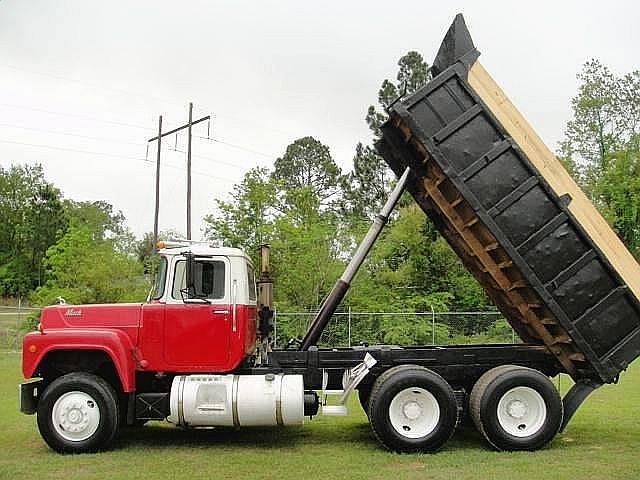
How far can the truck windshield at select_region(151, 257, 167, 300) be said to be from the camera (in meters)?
9.72

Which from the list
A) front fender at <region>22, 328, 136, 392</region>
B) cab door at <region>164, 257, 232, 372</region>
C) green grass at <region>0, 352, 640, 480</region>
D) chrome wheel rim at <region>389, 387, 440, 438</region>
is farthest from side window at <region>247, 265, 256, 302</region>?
chrome wheel rim at <region>389, 387, 440, 438</region>

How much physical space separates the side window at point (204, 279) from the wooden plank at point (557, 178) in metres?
3.66

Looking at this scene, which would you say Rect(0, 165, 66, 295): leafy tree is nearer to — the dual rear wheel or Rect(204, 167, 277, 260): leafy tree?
Rect(204, 167, 277, 260): leafy tree

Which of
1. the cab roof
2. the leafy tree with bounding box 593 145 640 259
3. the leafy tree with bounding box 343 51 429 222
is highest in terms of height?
the leafy tree with bounding box 343 51 429 222

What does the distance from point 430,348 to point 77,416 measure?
428cm

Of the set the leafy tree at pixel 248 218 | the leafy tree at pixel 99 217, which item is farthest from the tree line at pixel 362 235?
the leafy tree at pixel 99 217

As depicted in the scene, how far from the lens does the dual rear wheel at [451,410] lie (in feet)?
30.3

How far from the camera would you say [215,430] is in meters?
10.9

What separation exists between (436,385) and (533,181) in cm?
253

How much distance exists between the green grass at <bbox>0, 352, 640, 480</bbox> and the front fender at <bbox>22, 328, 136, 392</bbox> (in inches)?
35.9

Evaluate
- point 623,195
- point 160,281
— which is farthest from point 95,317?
point 623,195

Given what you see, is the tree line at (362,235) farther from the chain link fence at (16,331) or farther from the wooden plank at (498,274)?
the wooden plank at (498,274)

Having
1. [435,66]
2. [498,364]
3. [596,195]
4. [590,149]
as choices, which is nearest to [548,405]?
[498,364]

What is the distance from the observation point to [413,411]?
9.34 meters
